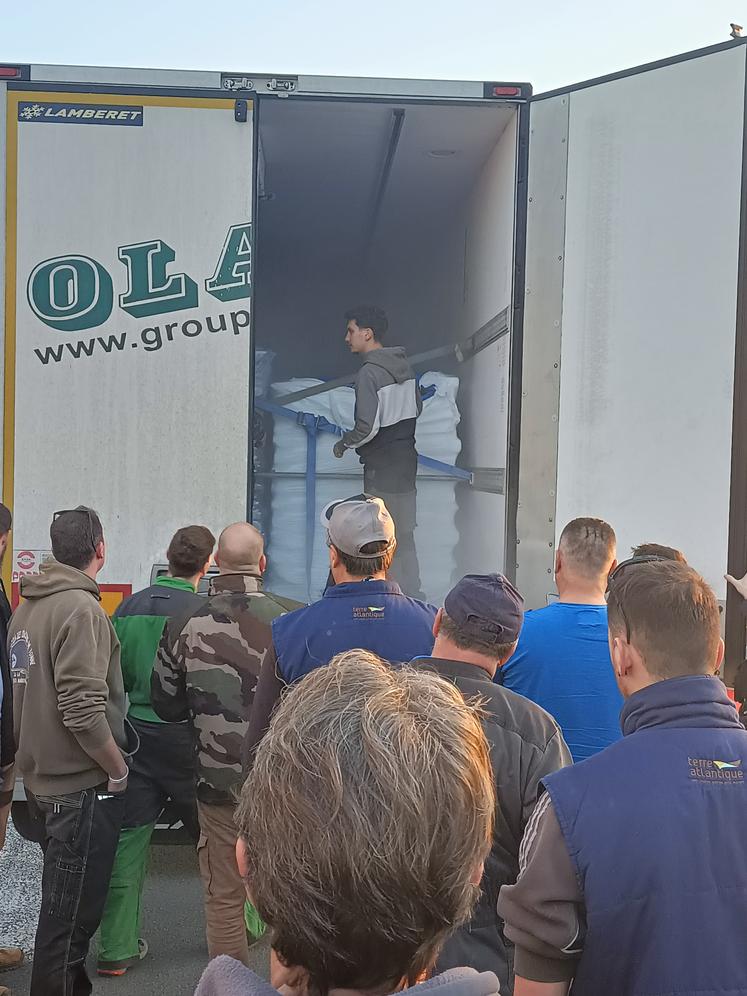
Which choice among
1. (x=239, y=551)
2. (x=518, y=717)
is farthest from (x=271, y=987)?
(x=239, y=551)

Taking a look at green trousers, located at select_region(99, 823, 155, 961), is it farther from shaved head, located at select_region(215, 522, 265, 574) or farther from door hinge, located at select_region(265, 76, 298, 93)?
door hinge, located at select_region(265, 76, 298, 93)

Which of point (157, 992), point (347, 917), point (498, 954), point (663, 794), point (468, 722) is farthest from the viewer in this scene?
point (157, 992)

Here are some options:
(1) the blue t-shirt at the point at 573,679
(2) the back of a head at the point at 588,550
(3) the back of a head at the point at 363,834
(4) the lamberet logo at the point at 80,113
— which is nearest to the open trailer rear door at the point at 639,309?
(2) the back of a head at the point at 588,550

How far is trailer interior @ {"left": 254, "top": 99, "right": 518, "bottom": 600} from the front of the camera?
4.82 meters

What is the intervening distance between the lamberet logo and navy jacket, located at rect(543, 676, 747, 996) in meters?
3.45

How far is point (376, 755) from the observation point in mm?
959

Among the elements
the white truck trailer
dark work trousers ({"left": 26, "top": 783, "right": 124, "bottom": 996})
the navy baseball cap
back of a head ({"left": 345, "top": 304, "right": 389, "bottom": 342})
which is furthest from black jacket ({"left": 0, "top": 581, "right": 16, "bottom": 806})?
back of a head ({"left": 345, "top": 304, "right": 389, "bottom": 342})

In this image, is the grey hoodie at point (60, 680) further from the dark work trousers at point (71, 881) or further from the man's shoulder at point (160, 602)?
the man's shoulder at point (160, 602)

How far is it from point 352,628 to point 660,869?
4.35 ft

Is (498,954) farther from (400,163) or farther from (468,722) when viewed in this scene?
(400,163)

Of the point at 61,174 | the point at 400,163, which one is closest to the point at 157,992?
the point at 61,174

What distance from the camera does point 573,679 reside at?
2.60 m

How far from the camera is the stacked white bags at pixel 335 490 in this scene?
5.45 meters

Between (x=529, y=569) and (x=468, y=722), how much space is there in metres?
3.30
